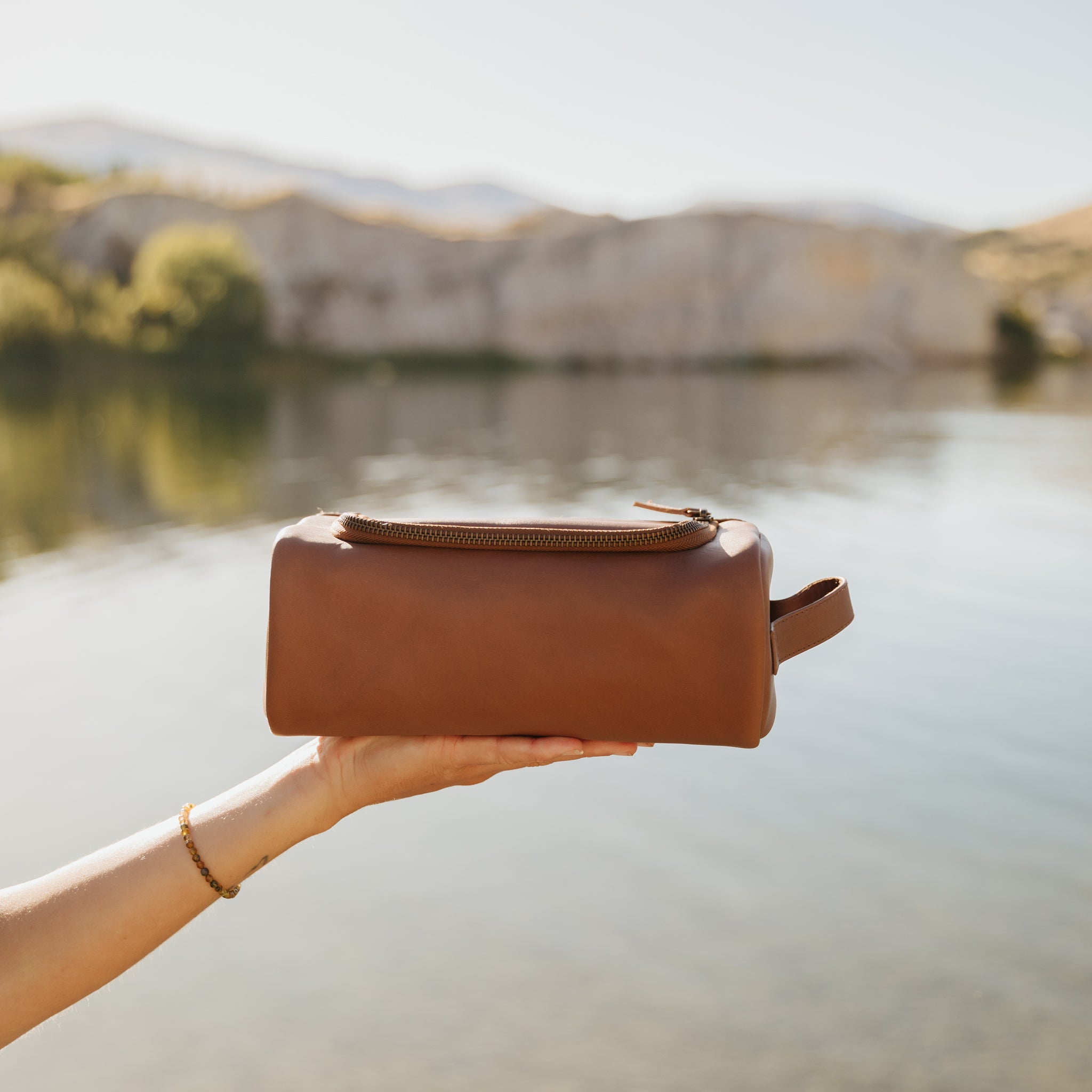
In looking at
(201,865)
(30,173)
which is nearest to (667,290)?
Answer: (30,173)

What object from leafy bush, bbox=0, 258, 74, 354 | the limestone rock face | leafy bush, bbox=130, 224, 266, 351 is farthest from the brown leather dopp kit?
the limestone rock face

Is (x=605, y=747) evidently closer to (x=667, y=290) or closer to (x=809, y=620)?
(x=809, y=620)

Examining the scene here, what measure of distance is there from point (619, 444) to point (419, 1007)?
42.7 feet

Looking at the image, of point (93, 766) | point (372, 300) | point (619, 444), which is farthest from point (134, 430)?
point (372, 300)

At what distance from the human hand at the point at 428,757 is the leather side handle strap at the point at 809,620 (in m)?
0.27

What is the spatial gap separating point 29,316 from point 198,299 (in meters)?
5.47

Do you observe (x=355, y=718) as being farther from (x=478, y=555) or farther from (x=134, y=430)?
(x=134, y=430)

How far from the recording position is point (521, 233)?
50.8 metres

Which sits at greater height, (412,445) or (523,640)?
(523,640)

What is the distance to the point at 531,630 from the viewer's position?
4.90 ft

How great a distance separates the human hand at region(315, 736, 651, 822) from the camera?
57.1 inches

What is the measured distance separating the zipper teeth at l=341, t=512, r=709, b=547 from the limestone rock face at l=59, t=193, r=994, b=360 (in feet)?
154

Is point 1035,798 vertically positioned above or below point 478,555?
below

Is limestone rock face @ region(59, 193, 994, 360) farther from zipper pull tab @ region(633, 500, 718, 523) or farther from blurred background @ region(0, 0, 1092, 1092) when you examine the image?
zipper pull tab @ region(633, 500, 718, 523)
